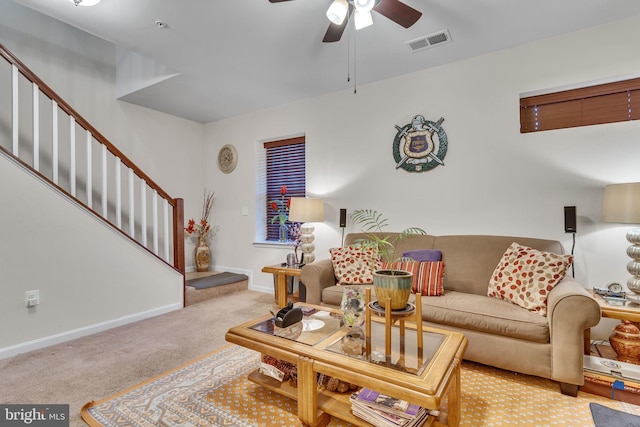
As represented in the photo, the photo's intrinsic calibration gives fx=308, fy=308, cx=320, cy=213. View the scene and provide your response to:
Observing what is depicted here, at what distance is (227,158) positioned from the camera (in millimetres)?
4773

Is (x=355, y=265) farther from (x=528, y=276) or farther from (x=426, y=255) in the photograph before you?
(x=528, y=276)

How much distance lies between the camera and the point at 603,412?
1.65 m

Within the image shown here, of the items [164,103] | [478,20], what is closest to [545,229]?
[478,20]

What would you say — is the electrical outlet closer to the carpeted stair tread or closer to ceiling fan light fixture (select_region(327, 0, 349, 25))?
the carpeted stair tread

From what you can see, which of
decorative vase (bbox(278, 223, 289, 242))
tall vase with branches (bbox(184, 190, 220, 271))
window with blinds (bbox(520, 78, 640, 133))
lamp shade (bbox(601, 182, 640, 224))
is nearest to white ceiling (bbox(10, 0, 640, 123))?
window with blinds (bbox(520, 78, 640, 133))

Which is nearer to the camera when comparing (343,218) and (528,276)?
(528,276)

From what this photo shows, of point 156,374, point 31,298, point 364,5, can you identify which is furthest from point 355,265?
point 31,298

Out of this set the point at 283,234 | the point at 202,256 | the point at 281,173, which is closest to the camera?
the point at 283,234

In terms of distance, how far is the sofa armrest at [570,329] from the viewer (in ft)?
5.70

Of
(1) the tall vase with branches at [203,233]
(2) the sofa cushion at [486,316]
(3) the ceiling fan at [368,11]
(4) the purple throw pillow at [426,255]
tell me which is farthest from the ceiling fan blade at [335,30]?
(1) the tall vase with branches at [203,233]

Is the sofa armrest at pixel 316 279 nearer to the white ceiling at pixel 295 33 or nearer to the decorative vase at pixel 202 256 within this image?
the white ceiling at pixel 295 33

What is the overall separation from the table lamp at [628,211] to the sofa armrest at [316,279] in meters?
2.14

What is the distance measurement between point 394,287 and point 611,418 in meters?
1.36

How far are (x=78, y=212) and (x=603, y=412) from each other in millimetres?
4027
